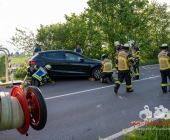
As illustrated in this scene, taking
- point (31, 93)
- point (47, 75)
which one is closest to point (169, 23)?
point (47, 75)

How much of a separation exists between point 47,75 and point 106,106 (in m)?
4.31

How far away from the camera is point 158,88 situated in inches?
345

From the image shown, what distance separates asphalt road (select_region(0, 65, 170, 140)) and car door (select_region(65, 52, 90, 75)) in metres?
1.54

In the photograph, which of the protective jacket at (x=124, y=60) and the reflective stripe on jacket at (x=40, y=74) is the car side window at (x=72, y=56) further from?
the protective jacket at (x=124, y=60)

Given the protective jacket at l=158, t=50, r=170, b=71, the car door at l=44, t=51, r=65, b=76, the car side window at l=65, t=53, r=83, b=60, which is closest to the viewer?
the protective jacket at l=158, t=50, r=170, b=71

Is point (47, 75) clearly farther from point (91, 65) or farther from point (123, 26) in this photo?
point (123, 26)

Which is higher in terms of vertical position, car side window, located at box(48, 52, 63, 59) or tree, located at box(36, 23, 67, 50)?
tree, located at box(36, 23, 67, 50)

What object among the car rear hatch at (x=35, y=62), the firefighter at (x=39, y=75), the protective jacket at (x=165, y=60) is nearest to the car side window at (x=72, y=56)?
the car rear hatch at (x=35, y=62)

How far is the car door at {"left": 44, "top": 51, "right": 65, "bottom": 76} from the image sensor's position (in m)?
10.4

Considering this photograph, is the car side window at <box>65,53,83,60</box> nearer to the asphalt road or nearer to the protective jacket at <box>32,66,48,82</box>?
the protective jacket at <box>32,66,48,82</box>

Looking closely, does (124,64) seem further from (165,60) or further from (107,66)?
(107,66)

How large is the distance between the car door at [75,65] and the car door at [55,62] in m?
0.26

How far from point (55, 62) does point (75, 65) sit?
41.4 inches

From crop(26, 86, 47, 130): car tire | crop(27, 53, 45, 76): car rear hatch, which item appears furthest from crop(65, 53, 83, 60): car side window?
crop(26, 86, 47, 130): car tire
